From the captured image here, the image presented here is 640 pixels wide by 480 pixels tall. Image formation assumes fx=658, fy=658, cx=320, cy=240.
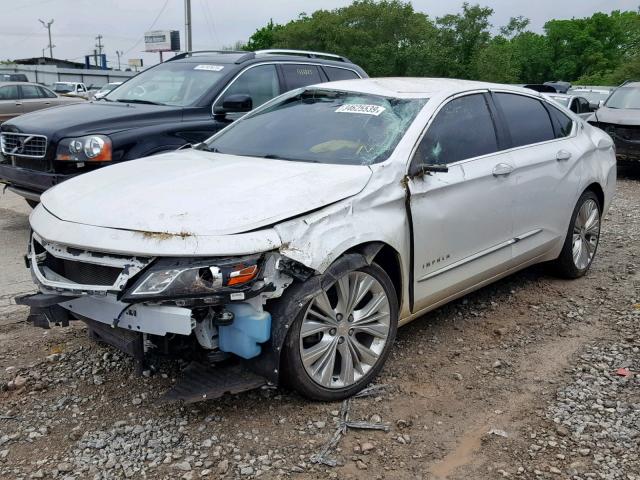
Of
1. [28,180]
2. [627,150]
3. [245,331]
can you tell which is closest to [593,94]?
[627,150]

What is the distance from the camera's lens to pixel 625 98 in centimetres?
1282

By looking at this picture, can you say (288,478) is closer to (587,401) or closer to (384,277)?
(384,277)

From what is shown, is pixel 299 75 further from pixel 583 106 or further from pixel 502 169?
pixel 583 106

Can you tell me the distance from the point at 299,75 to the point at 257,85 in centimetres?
67

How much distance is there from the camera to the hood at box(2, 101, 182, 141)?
19.9 ft

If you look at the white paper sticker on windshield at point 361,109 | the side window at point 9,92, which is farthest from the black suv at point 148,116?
the side window at point 9,92

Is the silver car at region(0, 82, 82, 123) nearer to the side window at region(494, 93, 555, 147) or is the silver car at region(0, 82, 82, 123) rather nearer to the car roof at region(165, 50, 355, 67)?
the car roof at region(165, 50, 355, 67)

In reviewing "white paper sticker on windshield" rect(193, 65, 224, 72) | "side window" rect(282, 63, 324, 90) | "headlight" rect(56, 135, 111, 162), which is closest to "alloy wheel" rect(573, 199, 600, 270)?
"side window" rect(282, 63, 324, 90)

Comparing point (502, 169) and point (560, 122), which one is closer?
point (502, 169)

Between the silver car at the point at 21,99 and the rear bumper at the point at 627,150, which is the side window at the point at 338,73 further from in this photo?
the silver car at the point at 21,99

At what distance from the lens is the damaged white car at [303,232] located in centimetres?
301

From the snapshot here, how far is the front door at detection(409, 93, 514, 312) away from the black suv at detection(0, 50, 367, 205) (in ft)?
8.56

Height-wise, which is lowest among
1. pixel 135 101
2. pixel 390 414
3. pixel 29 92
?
pixel 390 414

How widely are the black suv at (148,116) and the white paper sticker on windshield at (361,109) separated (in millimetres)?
2161
